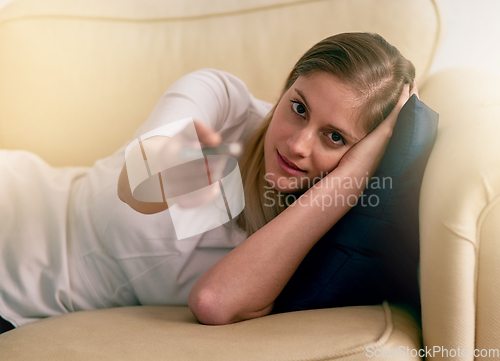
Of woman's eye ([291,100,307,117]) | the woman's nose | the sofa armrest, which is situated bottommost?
the sofa armrest

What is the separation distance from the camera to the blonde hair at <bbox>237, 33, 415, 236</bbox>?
487 millimetres

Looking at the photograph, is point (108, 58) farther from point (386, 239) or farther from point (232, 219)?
point (386, 239)

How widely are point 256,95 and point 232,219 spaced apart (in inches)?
13.3

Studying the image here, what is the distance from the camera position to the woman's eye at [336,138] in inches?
19.8

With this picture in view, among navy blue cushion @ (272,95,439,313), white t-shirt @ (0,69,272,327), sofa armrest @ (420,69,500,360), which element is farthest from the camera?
white t-shirt @ (0,69,272,327)

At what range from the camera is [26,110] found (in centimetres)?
81

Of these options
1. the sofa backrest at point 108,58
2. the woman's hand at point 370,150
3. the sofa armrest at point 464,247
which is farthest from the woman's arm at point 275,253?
the sofa backrest at point 108,58

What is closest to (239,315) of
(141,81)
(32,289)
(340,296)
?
(340,296)

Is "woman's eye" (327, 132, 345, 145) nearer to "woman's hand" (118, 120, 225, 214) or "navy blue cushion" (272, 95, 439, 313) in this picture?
"navy blue cushion" (272, 95, 439, 313)

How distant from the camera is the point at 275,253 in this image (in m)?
0.47

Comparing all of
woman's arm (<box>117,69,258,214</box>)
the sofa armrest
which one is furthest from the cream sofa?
woman's arm (<box>117,69,258,214</box>)

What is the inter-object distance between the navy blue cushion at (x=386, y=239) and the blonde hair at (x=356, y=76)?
5 centimetres

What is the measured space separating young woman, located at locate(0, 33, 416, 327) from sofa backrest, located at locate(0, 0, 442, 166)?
0.12 metres

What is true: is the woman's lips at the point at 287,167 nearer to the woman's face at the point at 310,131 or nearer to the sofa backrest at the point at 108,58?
the woman's face at the point at 310,131
